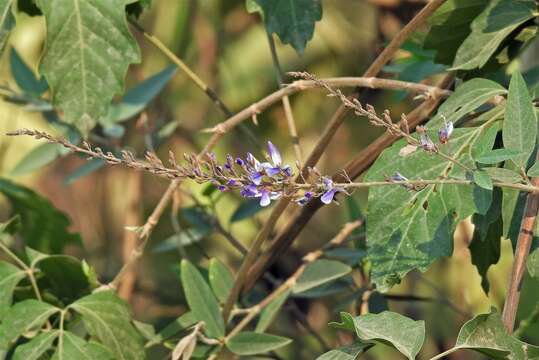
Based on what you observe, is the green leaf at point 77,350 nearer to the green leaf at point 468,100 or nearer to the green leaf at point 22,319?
the green leaf at point 22,319

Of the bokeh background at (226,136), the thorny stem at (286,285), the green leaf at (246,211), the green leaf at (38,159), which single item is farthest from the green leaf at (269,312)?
the bokeh background at (226,136)

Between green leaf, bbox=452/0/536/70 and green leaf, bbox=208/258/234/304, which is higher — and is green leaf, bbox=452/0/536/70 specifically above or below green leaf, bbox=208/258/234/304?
above

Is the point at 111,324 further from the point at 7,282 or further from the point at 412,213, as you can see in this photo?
the point at 412,213

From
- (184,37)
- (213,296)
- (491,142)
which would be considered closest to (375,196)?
(491,142)

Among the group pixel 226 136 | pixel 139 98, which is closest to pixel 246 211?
pixel 139 98

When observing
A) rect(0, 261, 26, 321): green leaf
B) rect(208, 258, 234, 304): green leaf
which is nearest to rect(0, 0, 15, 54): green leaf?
rect(0, 261, 26, 321): green leaf

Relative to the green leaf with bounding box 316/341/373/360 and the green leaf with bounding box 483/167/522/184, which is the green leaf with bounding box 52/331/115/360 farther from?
the green leaf with bounding box 483/167/522/184
